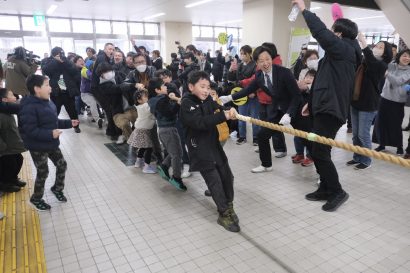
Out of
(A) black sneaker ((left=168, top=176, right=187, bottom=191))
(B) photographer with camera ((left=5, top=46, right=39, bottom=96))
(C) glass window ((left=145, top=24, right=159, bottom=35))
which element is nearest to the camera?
(A) black sneaker ((left=168, top=176, right=187, bottom=191))

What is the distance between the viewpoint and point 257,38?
805cm

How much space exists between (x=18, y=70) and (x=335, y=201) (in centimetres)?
544

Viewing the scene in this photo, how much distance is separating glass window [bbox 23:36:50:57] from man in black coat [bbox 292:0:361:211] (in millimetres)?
13895

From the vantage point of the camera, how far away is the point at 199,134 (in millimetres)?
2682

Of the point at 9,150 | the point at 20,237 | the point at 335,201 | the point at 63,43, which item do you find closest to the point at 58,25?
the point at 63,43

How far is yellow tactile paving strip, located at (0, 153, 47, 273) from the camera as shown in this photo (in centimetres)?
224

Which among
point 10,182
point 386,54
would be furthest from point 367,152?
point 10,182

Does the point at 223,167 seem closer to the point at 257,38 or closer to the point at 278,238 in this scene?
the point at 278,238

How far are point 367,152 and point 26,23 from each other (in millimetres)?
14978

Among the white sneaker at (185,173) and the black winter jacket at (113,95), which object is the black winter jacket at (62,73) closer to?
the black winter jacket at (113,95)

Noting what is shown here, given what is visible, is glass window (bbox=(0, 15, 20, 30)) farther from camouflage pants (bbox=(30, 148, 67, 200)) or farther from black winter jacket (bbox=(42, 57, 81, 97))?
camouflage pants (bbox=(30, 148, 67, 200))

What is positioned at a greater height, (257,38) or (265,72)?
(257,38)

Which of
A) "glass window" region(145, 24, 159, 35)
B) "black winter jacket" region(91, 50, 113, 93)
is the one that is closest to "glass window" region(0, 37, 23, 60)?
"glass window" region(145, 24, 159, 35)

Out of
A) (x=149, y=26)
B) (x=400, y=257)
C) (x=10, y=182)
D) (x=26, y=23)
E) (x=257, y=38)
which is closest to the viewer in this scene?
(x=400, y=257)
